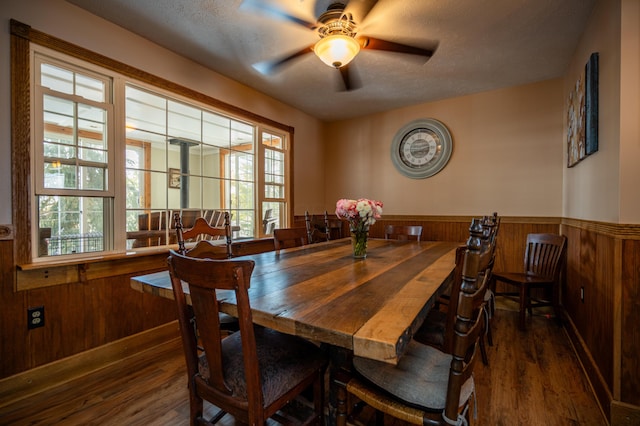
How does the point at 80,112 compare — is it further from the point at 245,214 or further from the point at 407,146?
the point at 407,146

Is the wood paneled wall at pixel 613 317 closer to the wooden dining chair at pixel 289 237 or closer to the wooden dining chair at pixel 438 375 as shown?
the wooden dining chair at pixel 438 375

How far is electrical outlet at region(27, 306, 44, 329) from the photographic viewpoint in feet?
6.05

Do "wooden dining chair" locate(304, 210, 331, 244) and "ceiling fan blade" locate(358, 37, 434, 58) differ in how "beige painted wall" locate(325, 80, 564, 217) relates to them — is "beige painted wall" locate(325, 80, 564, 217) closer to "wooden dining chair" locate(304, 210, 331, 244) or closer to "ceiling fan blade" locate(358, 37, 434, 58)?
"wooden dining chair" locate(304, 210, 331, 244)

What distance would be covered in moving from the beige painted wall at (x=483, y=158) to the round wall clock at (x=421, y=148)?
8 centimetres

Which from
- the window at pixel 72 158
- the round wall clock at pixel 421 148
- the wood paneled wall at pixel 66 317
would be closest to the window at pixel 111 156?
the window at pixel 72 158

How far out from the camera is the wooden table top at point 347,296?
86 cm

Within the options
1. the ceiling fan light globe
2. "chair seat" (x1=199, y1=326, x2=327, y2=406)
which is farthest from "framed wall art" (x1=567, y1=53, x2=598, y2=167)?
"chair seat" (x1=199, y1=326, x2=327, y2=406)

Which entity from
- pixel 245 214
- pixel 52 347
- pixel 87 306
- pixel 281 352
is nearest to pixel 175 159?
pixel 245 214

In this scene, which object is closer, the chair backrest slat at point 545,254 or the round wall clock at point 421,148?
the chair backrest slat at point 545,254

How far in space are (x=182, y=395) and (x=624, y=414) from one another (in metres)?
2.45

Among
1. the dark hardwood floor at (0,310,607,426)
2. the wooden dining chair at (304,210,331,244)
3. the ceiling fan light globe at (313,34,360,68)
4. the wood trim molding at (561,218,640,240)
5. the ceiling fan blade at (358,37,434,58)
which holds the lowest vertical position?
the dark hardwood floor at (0,310,607,426)

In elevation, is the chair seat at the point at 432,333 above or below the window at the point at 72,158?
below

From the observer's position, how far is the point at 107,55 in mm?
2252

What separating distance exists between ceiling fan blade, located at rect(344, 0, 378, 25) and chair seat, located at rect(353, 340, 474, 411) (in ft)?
6.28
